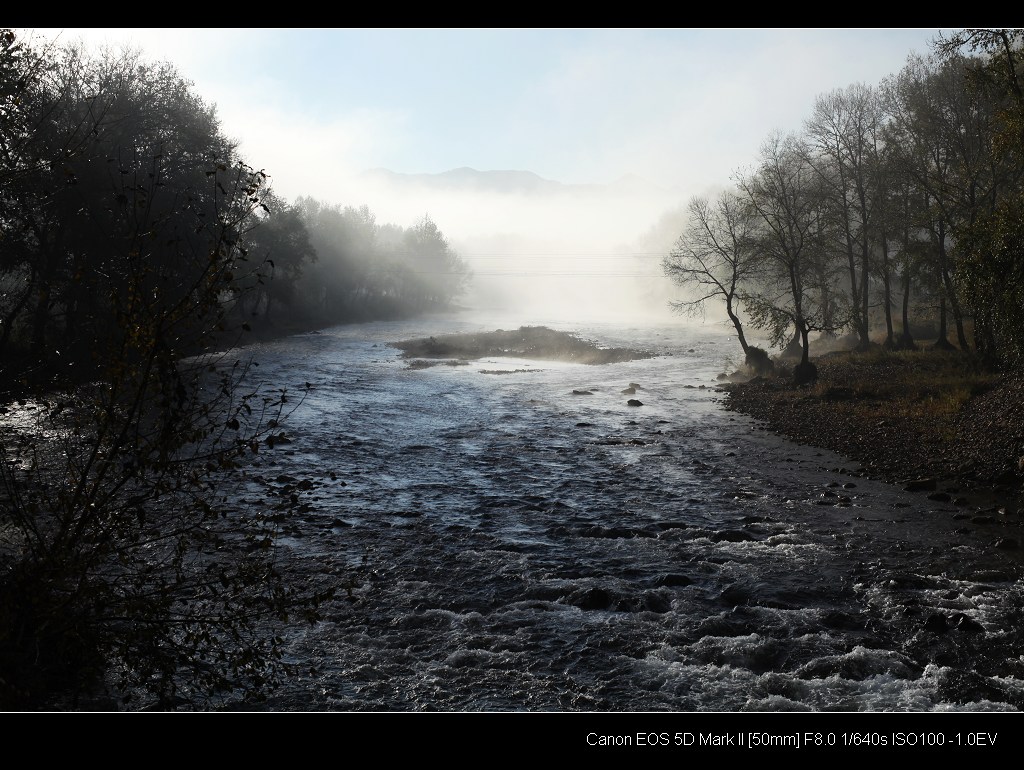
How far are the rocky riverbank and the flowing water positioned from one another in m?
1.24

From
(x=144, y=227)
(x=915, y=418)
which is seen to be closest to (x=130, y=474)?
(x=144, y=227)

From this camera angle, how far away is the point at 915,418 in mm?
24906

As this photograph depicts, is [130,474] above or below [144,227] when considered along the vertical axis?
below

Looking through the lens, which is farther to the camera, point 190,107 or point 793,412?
point 190,107

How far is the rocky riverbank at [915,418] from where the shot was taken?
18.4 m

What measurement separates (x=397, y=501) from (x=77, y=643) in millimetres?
11195

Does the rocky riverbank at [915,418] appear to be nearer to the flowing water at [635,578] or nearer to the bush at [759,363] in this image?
the flowing water at [635,578]

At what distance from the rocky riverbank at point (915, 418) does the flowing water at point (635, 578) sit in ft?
4.08

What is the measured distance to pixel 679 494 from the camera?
61.3ft

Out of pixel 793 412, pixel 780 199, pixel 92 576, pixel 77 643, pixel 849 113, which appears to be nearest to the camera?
pixel 77 643

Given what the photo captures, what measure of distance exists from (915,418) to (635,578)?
17.5 meters

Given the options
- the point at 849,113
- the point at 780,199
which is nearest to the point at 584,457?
the point at 780,199

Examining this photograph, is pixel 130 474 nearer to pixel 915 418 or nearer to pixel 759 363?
pixel 915 418
